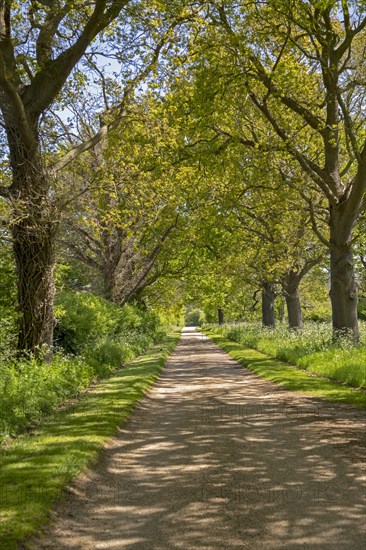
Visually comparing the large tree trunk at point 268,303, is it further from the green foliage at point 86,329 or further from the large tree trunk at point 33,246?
the large tree trunk at point 33,246

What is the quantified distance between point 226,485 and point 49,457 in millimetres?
2441

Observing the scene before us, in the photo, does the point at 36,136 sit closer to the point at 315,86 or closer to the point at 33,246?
the point at 33,246

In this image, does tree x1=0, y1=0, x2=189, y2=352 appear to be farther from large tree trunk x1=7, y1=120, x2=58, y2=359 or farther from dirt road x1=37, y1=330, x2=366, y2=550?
dirt road x1=37, y1=330, x2=366, y2=550

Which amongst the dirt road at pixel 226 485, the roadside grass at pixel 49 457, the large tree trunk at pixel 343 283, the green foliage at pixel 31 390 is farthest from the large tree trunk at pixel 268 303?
the dirt road at pixel 226 485

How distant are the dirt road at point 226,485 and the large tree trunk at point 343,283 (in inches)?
281

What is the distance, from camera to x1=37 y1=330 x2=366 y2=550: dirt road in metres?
4.48

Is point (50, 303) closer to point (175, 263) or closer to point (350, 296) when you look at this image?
point (350, 296)

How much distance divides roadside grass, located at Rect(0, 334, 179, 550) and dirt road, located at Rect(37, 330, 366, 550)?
20 centimetres

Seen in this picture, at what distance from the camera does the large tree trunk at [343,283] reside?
55.7ft

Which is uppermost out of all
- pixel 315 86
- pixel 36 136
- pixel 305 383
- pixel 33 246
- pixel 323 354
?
pixel 315 86

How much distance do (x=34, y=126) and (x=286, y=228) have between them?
49.6 feet

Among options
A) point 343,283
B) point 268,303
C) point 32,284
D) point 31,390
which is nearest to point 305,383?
point 343,283

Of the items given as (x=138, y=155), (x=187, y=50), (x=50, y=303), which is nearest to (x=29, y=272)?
(x=50, y=303)

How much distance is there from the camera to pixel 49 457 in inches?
268
